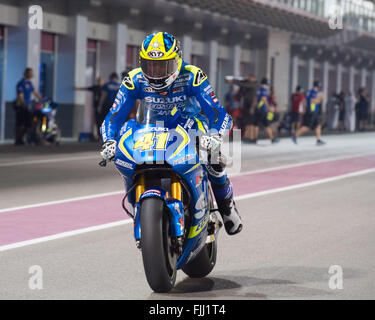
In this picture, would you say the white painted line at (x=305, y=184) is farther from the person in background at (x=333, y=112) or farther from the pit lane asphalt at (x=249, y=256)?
the person in background at (x=333, y=112)

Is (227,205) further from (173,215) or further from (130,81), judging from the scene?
(130,81)

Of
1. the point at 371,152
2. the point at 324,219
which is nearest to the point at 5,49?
the point at 371,152

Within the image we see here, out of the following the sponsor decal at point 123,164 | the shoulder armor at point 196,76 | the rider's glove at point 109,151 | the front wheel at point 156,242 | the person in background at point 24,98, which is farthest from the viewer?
the person in background at point 24,98

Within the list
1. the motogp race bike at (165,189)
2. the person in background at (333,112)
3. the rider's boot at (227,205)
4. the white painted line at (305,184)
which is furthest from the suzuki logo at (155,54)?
the person in background at (333,112)

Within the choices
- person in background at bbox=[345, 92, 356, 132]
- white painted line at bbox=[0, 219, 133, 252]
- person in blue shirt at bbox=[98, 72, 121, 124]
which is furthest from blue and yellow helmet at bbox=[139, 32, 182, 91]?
person in background at bbox=[345, 92, 356, 132]

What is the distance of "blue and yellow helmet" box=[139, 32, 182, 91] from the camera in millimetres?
6270

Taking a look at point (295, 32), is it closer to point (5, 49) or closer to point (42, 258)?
point (5, 49)

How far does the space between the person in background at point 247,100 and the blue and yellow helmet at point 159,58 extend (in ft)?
65.7

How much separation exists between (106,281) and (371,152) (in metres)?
19.5

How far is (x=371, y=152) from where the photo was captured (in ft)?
82.7

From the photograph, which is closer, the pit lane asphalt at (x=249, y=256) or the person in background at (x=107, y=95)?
the pit lane asphalt at (x=249, y=256)

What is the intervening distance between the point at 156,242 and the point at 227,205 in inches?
54.7

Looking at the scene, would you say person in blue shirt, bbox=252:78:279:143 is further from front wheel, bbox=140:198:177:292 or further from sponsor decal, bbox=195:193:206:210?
front wheel, bbox=140:198:177:292

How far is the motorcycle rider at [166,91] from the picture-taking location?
6.28m
